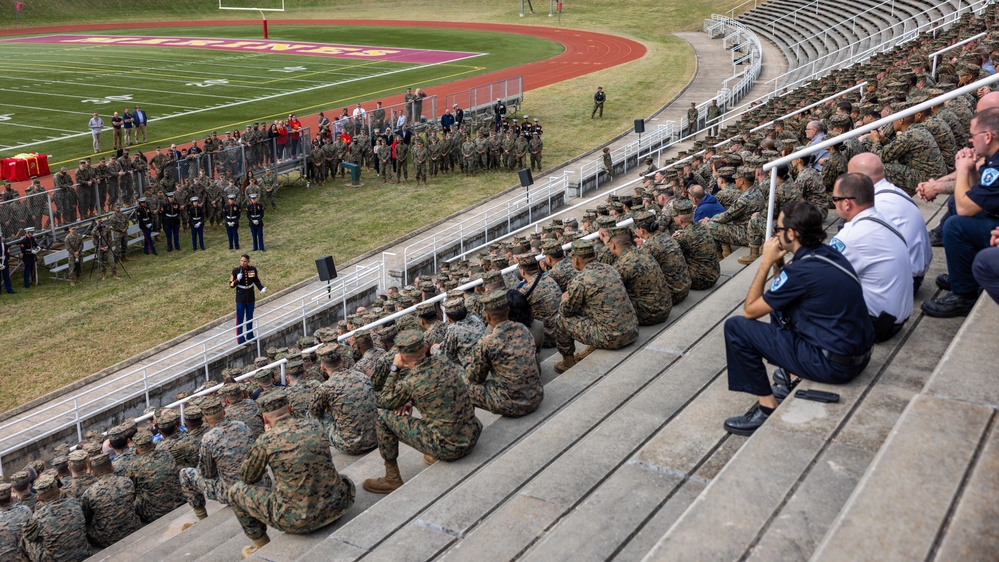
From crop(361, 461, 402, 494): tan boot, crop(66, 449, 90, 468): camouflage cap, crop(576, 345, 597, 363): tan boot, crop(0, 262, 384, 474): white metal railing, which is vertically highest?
crop(576, 345, 597, 363): tan boot

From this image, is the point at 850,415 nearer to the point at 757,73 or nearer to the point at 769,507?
the point at 769,507

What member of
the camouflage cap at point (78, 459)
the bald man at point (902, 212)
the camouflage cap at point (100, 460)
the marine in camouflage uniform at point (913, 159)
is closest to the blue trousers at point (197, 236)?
the camouflage cap at point (78, 459)

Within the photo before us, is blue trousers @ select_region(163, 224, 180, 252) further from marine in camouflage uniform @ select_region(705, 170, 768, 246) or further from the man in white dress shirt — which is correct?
the man in white dress shirt

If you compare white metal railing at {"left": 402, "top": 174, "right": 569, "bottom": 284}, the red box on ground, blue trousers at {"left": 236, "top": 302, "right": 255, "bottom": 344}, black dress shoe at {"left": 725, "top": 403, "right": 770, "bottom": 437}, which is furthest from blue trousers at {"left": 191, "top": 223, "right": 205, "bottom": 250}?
black dress shoe at {"left": 725, "top": 403, "right": 770, "bottom": 437}

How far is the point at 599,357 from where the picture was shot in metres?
8.92

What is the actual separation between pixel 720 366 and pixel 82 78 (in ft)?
156

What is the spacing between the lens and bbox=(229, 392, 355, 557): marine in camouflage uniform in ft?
22.3

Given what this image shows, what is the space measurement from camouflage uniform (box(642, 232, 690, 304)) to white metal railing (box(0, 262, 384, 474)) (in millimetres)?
8755

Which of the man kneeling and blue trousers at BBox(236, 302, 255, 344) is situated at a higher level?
the man kneeling

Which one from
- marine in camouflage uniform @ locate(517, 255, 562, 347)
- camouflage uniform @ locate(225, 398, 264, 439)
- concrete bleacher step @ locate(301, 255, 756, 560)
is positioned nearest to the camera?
concrete bleacher step @ locate(301, 255, 756, 560)

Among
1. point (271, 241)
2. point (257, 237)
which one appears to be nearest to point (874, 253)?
point (257, 237)

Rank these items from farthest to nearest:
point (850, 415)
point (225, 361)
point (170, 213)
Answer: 1. point (170, 213)
2. point (225, 361)
3. point (850, 415)

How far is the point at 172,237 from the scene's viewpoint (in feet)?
77.3

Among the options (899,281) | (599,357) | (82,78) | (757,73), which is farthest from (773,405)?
(82,78)
